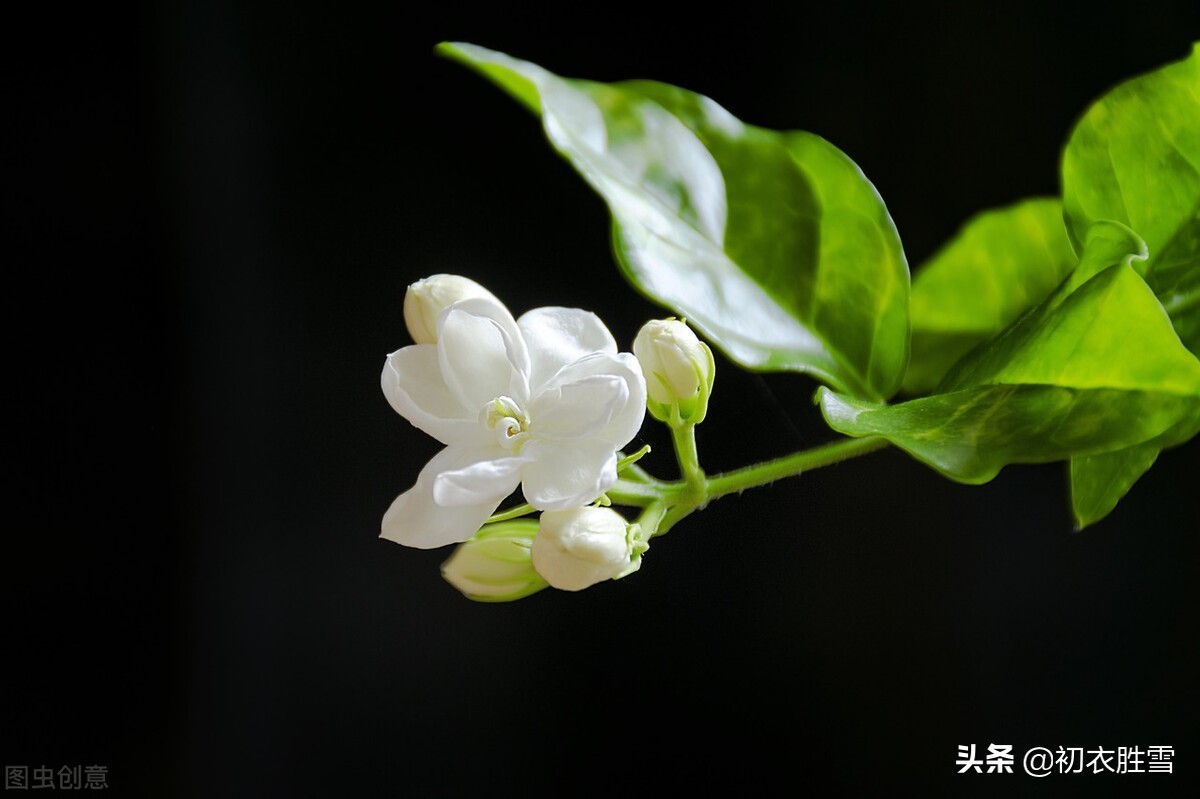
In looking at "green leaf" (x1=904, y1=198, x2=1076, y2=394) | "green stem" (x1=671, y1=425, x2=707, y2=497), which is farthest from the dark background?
"green stem" (x1=671, y1=425, x2=707, y2=497)

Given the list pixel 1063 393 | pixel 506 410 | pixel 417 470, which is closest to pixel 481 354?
pixel 506 410

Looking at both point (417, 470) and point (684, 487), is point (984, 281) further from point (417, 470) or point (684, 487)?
point (417, 470)

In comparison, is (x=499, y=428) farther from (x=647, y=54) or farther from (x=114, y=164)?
(x=114, y=164)

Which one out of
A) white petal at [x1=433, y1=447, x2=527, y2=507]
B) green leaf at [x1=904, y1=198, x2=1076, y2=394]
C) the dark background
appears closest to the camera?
white petal at [x1=433, y1=447, x2=527, y2=507]

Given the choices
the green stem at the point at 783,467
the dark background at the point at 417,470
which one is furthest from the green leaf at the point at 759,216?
the dark background at the point at 417,470

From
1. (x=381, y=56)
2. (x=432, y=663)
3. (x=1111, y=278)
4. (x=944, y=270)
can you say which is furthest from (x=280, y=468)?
(x=1111, y=278)

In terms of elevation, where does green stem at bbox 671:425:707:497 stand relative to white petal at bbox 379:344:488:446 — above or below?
below

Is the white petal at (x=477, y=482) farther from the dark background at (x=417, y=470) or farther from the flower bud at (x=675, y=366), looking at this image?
the dark background at (x=417, y=470)

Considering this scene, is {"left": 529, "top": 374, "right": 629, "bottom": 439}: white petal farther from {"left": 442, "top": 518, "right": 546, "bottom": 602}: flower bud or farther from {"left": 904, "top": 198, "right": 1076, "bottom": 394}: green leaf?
{"left": 904, "top": 198, "right": 1076, "bottom": 394}: green leaf
